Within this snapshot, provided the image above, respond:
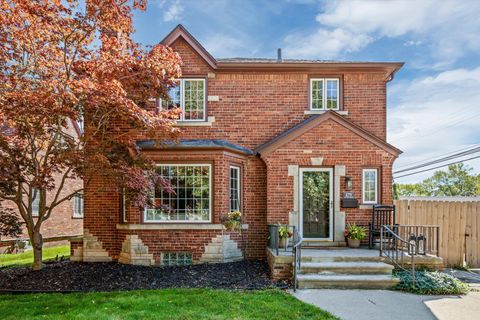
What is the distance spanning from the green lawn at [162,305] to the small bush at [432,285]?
2.66 m

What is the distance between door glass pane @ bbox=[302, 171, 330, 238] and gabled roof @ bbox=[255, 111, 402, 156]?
4.03 feet

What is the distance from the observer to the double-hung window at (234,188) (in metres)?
10.3

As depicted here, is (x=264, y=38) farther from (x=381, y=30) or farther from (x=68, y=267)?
(x=68, y=267)

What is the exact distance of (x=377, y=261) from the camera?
→ 813 centimetres

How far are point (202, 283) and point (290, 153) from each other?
4.56m

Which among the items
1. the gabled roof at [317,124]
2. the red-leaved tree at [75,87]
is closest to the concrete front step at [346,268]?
the gabled roof at [317,124]

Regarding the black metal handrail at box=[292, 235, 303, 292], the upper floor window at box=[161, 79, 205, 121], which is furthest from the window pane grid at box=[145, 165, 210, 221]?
the black metal handrail at box=[292, 235, 303, 292]

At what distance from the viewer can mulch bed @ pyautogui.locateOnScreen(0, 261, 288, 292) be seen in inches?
293

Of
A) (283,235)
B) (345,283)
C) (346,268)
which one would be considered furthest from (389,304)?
(283,235)

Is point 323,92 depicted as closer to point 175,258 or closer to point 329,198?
point 329,198

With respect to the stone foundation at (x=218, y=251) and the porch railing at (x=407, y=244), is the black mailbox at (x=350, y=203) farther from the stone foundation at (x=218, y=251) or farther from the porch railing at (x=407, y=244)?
the stone foundation at (x=218, y=251)

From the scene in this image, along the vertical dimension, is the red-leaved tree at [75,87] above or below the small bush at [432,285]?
above

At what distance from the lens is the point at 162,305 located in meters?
5.88

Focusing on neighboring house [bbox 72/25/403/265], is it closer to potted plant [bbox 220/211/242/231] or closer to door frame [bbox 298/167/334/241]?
door frame [bbox 298/167/334/241]
